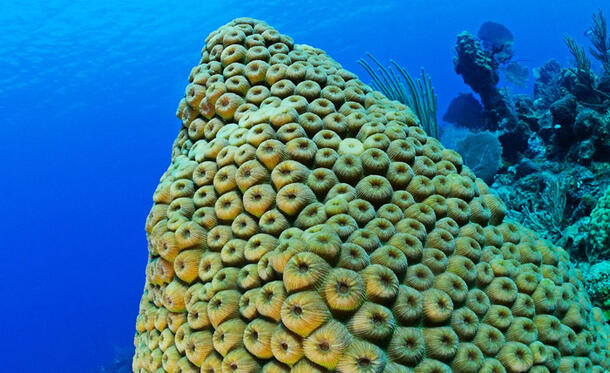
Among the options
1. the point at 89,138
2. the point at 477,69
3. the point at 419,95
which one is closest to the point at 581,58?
the point at 477,69

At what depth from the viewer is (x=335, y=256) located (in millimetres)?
1666

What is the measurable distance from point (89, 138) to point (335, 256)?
6157 centimetres

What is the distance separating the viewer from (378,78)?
22.4 feet

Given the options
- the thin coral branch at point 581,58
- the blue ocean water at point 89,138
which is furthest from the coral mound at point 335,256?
the blue ocean water at point 89,138

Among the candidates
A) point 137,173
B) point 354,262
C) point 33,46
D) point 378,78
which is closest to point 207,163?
point 354,262

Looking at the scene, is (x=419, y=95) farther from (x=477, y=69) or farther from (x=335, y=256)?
(x=477, y=69)

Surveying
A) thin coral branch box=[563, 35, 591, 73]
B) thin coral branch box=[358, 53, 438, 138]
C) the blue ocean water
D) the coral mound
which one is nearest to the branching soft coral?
thin coral branch box=[563, 35, 591, 73]

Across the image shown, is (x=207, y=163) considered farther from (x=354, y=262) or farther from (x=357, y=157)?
(x=354, y=262)

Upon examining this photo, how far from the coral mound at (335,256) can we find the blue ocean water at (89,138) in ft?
93.1

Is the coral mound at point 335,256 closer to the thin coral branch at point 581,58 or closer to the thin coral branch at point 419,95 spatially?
the thin coral branch at point 419,95

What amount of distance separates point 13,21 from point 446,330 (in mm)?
43622

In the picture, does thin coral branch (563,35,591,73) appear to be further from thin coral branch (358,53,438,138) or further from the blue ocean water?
the blue ocean water

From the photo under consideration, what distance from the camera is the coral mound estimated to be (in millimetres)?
1592

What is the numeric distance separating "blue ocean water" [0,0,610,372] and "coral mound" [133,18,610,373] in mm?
28386
